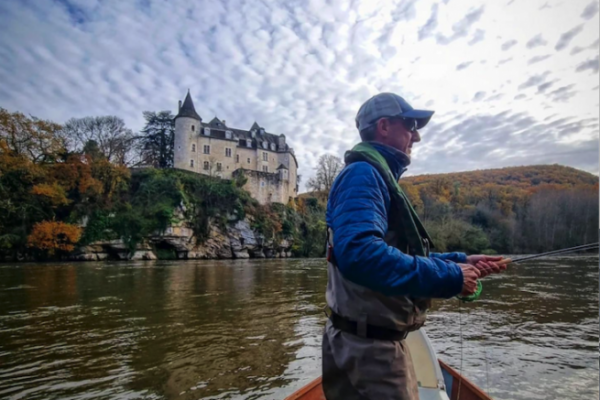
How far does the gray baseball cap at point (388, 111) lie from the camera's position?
1.89 m

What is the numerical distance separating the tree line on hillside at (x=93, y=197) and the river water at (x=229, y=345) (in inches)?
1001

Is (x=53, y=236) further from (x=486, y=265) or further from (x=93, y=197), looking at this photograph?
(x=486, y=265)

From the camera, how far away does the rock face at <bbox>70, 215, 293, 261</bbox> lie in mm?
36062

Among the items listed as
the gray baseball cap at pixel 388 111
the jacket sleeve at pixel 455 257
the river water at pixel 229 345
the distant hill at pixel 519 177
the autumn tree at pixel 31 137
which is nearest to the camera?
the gray baseball cap at pixel 388 111

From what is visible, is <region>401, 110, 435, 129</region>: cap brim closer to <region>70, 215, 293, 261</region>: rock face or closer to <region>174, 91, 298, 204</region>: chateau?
<region>70, 215, 293, 261</region>: rock face

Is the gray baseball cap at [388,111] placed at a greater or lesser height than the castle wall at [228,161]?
lesser

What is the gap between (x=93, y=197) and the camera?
124ft

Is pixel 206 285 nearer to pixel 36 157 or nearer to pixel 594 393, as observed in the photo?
pixel 594 393

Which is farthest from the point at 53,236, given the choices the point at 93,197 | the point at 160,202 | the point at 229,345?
the point at 229,345

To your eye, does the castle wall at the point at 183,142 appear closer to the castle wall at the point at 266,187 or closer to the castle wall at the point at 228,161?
the castle wall at the point at 228,161

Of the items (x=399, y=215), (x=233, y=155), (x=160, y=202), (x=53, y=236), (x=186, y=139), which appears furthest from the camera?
(x=233, y=155)

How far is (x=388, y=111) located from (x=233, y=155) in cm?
5761

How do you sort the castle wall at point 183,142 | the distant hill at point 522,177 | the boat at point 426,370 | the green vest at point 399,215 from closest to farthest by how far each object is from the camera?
the green vest at point 399,215 → the boat at point 426,370 → the castle wall at point 183,142 → the distant hill at point 522,177

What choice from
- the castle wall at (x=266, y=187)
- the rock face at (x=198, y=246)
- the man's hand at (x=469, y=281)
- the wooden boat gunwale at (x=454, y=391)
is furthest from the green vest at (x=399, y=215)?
the castle wall at (x=266, y=187)
